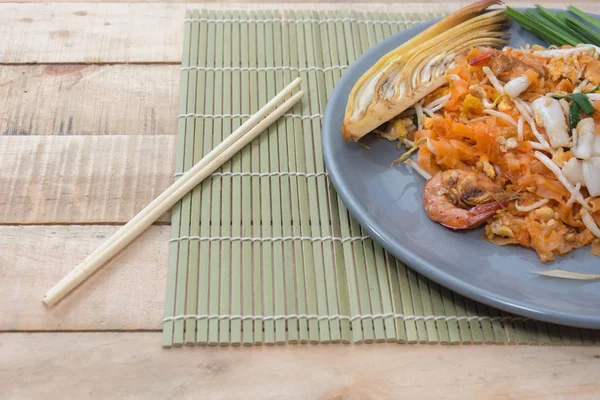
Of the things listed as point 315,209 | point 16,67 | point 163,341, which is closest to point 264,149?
point 315,209

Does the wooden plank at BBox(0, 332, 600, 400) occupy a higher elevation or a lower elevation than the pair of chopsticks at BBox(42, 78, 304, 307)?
lower

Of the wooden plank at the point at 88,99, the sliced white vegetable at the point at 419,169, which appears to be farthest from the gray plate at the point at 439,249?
the wooden plank at the point at 88,99

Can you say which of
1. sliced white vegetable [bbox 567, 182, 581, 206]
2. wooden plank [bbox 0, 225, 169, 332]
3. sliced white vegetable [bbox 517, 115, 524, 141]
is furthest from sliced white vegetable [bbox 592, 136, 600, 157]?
wooden plank [bbox 0, 225, 169, 332]

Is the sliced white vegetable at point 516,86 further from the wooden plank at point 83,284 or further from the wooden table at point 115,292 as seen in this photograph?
the wooden plank at point 83,284

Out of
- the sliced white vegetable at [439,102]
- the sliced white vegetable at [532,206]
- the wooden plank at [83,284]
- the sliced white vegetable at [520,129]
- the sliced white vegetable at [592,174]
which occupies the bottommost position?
the wooden plank at [83,284]

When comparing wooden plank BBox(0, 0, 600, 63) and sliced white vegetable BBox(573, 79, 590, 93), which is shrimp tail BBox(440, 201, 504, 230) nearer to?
sliced white vegetable BBox(573, 79, 590, 93)

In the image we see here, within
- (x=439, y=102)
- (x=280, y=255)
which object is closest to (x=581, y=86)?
(x=439, y=102)
